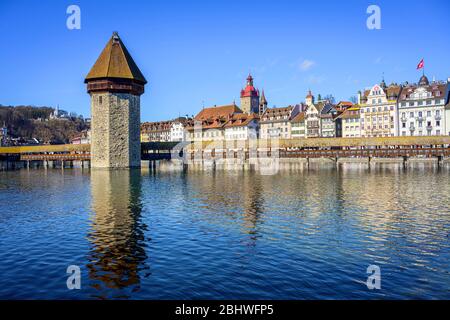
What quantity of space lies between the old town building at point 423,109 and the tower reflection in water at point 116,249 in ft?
196

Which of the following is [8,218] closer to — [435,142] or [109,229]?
[109,229]

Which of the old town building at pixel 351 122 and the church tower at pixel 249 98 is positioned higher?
the church tower at pixel 249 98

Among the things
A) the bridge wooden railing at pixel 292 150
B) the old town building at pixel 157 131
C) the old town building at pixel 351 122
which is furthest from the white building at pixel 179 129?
the old town building at pixel 351 122

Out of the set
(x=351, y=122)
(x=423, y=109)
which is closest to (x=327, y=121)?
(x=351, y=122)

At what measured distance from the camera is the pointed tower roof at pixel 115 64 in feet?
159

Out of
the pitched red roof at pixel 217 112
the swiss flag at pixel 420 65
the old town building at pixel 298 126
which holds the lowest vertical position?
the old town building at pixel 298 126

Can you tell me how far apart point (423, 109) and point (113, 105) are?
163 feet

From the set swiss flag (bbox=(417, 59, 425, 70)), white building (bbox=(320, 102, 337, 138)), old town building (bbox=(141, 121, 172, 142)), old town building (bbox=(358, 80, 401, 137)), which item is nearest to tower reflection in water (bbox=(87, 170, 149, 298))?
swiss flag (bbox=(417, 59, 425, 70))

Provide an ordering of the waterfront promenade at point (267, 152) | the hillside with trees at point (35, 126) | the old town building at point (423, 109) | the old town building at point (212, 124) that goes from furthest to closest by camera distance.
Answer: the hillside with trees at point (35, 126) < the old town building at point (212, 124) < the old town building at point (423, 109) < the waterfront promenade at point (267, 152)

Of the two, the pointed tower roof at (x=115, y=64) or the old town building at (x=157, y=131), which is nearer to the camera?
the pointed tower roof at (x=115, y=64)

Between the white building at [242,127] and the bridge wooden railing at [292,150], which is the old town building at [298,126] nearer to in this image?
the white building at [242,127]

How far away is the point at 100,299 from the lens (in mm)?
8188
